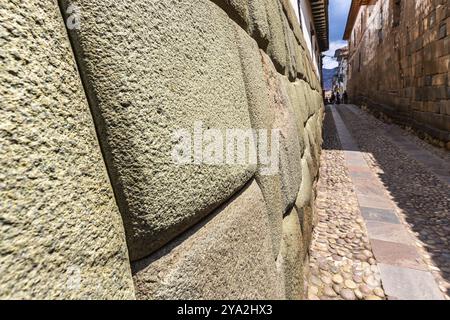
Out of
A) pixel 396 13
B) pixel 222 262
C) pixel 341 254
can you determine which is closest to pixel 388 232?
pixel 341 254

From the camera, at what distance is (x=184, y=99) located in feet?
1.84

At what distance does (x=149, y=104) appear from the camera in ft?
1.53

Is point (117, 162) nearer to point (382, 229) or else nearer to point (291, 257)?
point (291, 257)

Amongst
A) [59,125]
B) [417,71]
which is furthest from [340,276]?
[417,71]

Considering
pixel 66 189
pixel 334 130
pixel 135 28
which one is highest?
pixel 135 28

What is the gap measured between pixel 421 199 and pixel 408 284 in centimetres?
184

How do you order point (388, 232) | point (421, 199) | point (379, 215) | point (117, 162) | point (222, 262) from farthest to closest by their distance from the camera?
point (421, 199) → point (379, 215) → point (388, 232) → point (222, 262) → point (117, 162)

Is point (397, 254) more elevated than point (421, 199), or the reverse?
point (397, 254)

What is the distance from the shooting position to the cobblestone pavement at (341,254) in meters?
1.67

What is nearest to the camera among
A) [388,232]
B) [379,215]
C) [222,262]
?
[222,262]

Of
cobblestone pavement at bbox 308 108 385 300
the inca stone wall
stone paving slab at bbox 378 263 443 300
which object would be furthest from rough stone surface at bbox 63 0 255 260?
stone paving slab at bbox 378 263 443 300

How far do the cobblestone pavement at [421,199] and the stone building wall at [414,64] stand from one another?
1.02 m
